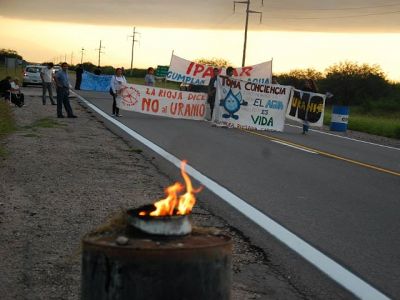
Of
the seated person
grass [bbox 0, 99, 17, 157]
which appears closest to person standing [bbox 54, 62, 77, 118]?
grass [bbox 0, 99, 17, 157]

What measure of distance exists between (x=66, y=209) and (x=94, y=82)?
46.0m

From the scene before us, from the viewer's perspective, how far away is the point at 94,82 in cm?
5191

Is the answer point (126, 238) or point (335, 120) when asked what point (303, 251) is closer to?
point (126, 238)

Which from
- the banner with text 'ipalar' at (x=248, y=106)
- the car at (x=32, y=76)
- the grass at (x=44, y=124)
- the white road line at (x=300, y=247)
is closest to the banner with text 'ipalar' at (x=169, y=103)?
the banner with text 'ipalar' at (x=248, y=106)

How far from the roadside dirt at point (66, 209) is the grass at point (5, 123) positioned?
28cm

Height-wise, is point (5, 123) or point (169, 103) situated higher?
point (169, 103)

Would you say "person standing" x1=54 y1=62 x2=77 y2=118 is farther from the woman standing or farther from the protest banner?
the protest banner

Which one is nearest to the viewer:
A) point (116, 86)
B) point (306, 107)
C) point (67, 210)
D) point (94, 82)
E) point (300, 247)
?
point (300, 247)

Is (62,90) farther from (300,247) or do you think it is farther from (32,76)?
(32,76)

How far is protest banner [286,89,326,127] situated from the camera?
2255 centimetres

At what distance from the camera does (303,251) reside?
575cm

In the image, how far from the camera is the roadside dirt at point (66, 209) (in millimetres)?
4621

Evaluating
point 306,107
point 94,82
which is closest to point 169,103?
point 306,107

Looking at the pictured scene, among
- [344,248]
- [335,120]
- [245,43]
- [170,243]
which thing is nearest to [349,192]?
[344,248]
